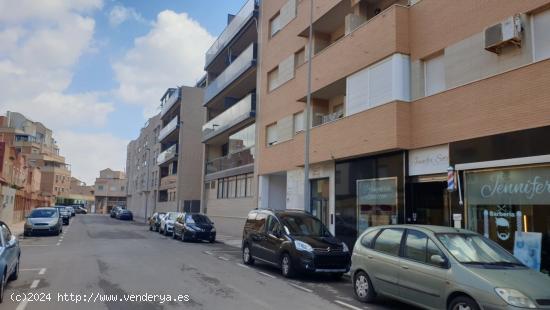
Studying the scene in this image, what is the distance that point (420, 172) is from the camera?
541 inches

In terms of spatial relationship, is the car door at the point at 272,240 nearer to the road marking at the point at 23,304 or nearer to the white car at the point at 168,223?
the road marking at the point at 23,304

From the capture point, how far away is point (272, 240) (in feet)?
43.1

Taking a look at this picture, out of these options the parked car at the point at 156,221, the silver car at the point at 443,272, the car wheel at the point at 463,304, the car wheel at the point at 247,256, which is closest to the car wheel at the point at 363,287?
the silver car at the point at 443,272

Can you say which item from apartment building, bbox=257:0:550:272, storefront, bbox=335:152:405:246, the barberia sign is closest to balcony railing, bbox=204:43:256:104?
apartment building, bbox=257:0:550:272

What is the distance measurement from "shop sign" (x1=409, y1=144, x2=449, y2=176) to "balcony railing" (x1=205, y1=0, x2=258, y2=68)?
17.6 metres

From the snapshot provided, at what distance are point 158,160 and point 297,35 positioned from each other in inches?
1520

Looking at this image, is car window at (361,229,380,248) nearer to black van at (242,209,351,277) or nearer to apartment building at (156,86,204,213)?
black van at (242,209,351,277)

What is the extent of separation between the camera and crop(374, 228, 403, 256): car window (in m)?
8.55

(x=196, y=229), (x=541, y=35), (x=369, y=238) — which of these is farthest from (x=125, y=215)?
(x=541, y=35)

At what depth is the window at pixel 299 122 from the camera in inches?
838

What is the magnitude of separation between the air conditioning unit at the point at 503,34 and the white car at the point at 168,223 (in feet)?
68.1

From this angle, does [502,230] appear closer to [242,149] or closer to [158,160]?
[242,149]

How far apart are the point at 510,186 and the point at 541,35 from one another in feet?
11.7

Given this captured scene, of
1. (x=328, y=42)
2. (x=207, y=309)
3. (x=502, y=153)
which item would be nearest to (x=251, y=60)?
(x=328, y=42)
